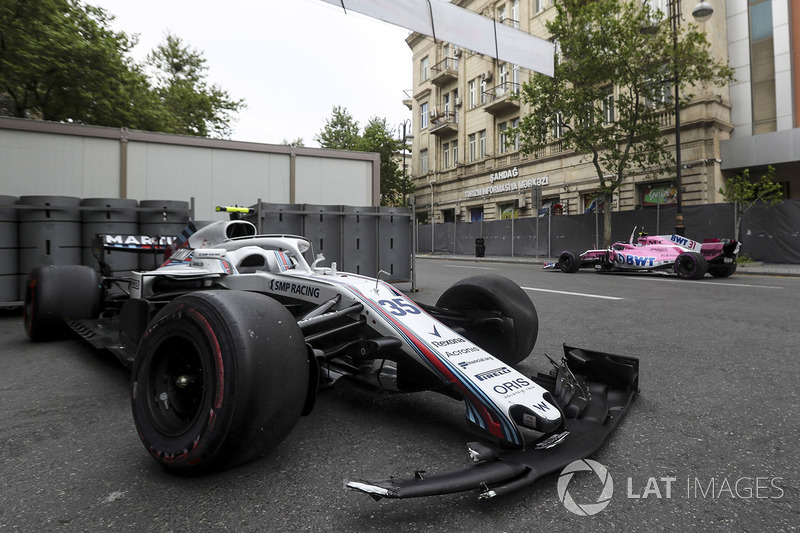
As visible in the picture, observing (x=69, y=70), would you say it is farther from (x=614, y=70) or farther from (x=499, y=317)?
(x=614, y=70)

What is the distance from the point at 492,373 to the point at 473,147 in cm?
3233

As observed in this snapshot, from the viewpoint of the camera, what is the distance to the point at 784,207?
15281 millimetres

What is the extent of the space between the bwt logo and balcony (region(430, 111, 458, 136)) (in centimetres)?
3364

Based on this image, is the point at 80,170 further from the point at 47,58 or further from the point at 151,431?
the point at 151,431

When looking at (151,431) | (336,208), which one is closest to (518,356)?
(151,431)

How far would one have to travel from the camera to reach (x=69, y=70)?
12758 mm

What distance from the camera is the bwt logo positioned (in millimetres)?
2199

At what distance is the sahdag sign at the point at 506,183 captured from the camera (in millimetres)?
27122

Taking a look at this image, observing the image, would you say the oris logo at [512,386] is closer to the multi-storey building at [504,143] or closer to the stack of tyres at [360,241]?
the stack of tyres at [360,241]

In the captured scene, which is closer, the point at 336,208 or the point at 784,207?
the point at 336,208

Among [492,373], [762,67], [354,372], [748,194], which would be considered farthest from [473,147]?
[492,373]

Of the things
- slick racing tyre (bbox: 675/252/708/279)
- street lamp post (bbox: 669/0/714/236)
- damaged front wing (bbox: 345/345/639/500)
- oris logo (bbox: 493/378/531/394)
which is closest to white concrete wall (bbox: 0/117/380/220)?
slick racing tyre (bbox: 675/252/708/279)

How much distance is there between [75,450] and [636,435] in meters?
2.69

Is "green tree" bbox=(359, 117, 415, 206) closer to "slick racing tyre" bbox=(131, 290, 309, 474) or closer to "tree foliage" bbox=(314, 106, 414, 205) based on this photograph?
"tree foliage" bbox=(314, 106, 414, 205)
